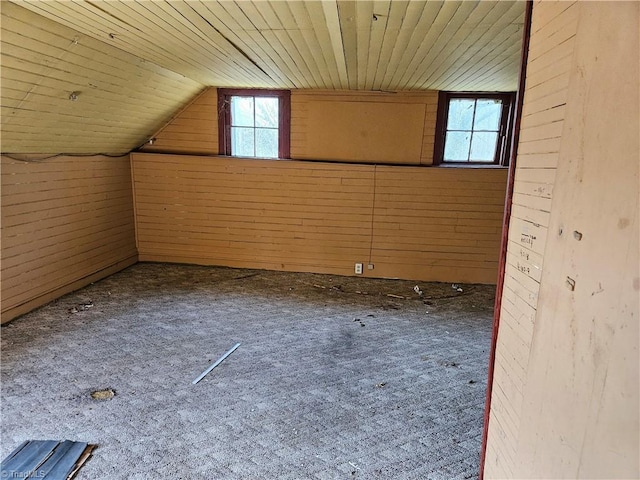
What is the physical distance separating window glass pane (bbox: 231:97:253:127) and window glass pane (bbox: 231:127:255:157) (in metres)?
0.08

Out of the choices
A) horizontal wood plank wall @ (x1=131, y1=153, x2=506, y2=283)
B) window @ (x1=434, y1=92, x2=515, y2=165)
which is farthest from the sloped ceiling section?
window @ (x1=434, y1=92, x2=515, y2=165)

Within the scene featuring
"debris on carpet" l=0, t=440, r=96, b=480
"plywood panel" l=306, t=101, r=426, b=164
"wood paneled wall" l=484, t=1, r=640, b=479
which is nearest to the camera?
"wood paneled wall" l=484, t=1, r=640, b=479

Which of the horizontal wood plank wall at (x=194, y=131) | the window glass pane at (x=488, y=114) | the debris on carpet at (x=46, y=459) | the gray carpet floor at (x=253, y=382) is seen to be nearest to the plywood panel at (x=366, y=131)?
the window glass pane at (x=488, y=114)

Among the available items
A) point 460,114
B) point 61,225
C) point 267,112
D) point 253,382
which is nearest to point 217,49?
point 267,112

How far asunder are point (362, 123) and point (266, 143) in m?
1.29

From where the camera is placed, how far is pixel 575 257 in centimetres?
98

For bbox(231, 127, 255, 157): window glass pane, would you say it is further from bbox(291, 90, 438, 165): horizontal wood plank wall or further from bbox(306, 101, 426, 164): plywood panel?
bbox(306, 101, 426, 164): plywood panel

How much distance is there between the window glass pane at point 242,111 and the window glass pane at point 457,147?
2.57 meters

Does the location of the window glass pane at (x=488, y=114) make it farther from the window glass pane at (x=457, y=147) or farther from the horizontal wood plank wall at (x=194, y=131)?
the horizontal wood plank wall at (x=194, y=131)

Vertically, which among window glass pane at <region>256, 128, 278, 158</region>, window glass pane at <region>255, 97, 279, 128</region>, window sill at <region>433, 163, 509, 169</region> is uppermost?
window glass pane at <region>255, 97, 279, 128</region>

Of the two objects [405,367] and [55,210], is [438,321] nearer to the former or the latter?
[405,367]

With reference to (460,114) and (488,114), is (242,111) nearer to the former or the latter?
(460,114)

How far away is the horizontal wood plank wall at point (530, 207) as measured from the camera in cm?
115

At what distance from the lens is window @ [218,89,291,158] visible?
4.86 m
